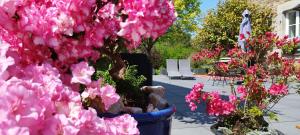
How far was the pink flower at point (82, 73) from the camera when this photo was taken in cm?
144

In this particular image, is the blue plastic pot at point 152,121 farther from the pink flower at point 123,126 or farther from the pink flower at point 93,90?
the pink flower at point 123,126

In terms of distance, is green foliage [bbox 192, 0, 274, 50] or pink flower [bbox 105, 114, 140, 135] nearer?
pink flower [bbox 105, 114, 140, 135]

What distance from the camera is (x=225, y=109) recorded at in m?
4.23

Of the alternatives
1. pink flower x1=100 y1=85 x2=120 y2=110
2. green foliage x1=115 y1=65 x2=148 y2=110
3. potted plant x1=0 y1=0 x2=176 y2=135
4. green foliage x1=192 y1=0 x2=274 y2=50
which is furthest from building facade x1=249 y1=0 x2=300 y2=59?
pink flower x1=100 y1=85 x2=120 y2=110

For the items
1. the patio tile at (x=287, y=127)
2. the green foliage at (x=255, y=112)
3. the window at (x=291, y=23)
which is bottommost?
the patio tile at (x=287, y=127)

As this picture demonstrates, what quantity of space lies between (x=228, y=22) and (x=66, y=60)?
17.6m

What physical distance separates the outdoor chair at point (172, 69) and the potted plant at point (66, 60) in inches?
524

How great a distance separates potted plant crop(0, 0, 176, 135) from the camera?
3.45ft

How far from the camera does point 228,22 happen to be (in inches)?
738

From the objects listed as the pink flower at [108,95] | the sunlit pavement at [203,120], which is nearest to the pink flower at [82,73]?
the pink flower at [108,95]

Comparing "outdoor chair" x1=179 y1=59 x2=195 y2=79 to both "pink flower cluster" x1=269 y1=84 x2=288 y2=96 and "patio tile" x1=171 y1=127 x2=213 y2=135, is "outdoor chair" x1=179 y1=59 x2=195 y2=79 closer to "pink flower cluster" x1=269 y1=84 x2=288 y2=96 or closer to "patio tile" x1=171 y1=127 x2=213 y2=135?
"patio tile" x1=171 y1=127 x2=213 y2=135

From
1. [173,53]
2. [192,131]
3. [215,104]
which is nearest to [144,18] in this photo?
[215,104]

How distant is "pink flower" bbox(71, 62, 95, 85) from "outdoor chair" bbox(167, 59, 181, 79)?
13.9m

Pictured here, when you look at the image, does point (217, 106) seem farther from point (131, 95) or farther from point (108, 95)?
point (108, 95)
